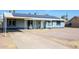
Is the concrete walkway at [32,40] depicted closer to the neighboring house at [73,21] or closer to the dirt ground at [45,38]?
the dirt ground at [45,38]

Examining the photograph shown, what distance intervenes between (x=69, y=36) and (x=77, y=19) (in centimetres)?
73

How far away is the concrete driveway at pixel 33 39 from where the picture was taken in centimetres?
806

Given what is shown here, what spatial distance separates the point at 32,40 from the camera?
816 cm

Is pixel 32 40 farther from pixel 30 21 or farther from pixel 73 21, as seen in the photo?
pixel 73 21

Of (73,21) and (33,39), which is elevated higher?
(73,21)

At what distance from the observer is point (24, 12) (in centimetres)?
779

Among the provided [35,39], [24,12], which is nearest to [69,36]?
[35,39]

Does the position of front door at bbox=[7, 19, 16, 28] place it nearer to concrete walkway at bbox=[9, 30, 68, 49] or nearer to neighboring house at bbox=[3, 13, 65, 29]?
neighboring house at bbox=[3, 13, 65, 29]

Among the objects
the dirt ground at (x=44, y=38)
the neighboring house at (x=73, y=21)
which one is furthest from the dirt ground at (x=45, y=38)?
the neighboring house at (x=73, y=21)

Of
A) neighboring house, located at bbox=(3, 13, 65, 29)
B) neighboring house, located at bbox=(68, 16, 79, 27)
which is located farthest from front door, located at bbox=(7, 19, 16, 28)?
neighboring house, located at bbox=(68, 16, 79, 27)

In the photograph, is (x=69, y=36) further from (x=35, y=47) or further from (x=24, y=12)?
(x=24, y=12)

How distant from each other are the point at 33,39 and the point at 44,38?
43 cm

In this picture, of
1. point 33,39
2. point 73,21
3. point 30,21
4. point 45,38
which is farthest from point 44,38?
point 73,21
